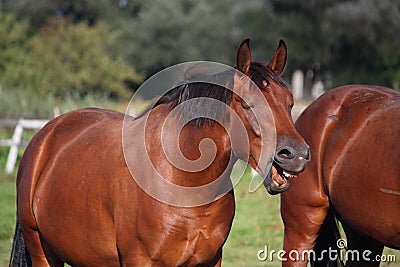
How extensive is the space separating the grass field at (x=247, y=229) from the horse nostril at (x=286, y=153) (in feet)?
10.0

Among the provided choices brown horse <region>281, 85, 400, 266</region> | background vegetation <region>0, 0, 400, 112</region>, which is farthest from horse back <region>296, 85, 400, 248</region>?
background vegetation <region>0, 0, 400, 112</region>

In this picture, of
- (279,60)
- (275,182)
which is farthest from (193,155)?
(279,60)

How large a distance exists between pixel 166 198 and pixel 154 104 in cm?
58

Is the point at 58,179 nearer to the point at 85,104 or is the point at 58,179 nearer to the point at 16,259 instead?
the point at 16,259

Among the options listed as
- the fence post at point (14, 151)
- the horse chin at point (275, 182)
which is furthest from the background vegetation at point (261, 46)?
the horse chin at point (275, 182)

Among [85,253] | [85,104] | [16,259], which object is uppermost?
[85,253]

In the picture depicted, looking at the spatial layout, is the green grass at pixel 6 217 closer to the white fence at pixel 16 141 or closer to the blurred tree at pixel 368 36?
the white fence at pixel 16 141

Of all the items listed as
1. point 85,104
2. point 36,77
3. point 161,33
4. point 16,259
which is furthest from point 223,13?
point 16,259

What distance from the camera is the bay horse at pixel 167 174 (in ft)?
9.03

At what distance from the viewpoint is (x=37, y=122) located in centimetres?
1213

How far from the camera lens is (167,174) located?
294 centimetres

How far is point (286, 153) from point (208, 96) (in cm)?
48

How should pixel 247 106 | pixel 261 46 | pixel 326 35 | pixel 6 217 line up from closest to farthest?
1. pixel 247 106
2. pixel 6 217
3. pixel 326 35
4. pixel 261 46

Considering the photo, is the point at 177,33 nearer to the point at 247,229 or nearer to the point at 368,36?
the point at 368,36
